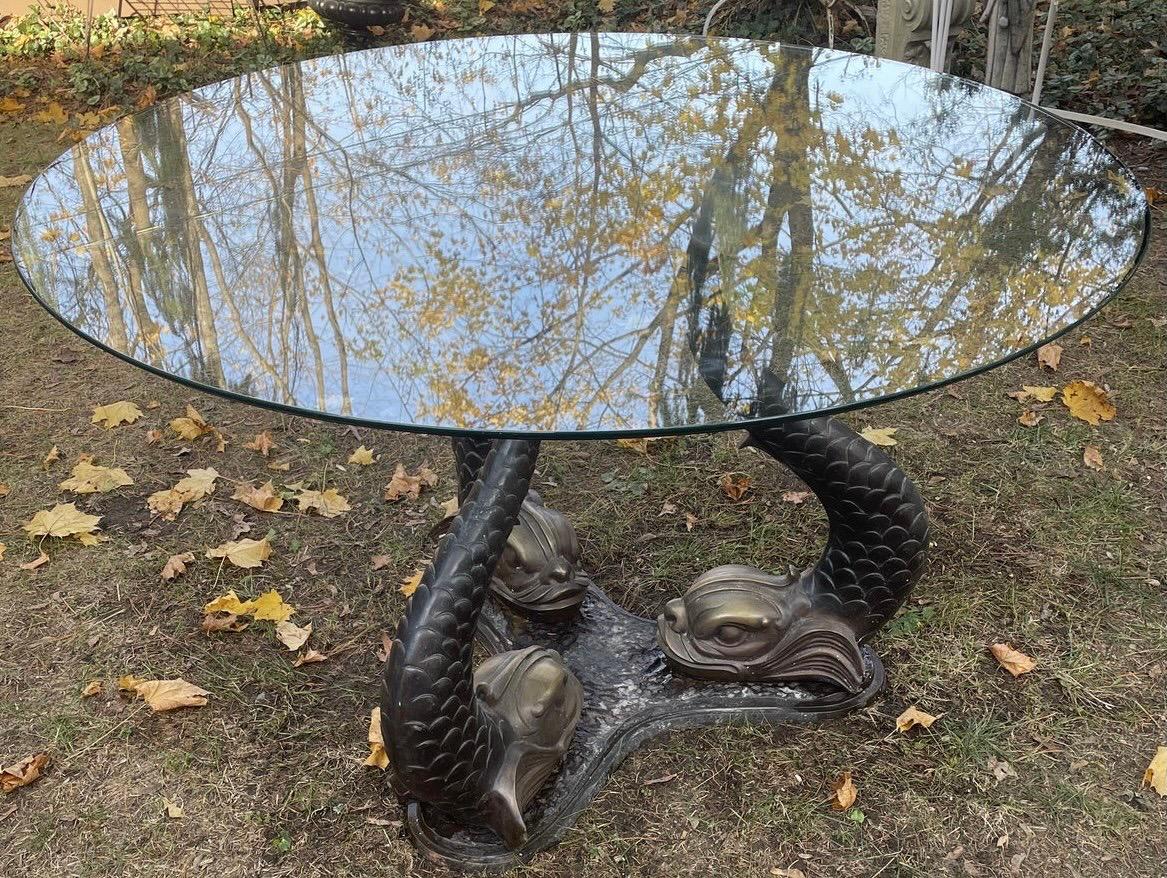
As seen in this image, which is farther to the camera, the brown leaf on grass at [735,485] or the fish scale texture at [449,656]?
the brown leaf on grass at [735,485]

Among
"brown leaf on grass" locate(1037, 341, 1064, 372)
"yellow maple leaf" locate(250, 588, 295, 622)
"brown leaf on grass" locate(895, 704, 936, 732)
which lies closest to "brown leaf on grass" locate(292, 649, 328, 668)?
"yellow maple leaf" locate(250, 588, 295, 622)

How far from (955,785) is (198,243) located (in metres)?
1.58

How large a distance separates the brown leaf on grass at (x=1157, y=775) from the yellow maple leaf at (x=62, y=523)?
2.30 metres

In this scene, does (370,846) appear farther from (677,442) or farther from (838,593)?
(677,442)

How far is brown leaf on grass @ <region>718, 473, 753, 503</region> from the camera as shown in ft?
8.91

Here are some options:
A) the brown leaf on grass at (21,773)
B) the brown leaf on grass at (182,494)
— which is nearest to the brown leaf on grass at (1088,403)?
the brown leaf on grass at (182,494)

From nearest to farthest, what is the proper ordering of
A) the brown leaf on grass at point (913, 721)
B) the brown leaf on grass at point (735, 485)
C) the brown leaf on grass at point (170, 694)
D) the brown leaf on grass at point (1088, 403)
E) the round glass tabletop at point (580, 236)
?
the round glass tabletop at point (580, 236)
the brown leaf on grass at point (913, 721)
the brown leaf on grass at point (170, 694)
the brown leaf on grass at point (735, 485)
the brown leaf on grass at point (1088, 403)

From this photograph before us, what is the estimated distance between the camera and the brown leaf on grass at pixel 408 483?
2.76m

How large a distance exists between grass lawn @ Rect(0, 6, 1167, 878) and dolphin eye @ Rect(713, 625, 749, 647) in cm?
Answer: 17

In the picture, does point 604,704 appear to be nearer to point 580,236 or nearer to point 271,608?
point 271,608

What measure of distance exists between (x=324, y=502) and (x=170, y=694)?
0.67 metres

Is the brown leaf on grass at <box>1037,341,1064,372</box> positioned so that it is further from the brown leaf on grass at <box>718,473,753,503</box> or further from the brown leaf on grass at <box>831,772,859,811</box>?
the brown leaf on grass at <box>831,772,859,811</box>

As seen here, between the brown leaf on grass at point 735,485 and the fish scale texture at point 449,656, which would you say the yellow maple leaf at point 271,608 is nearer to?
the fish scale texture at point 449,656

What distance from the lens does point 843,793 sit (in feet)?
6.29
